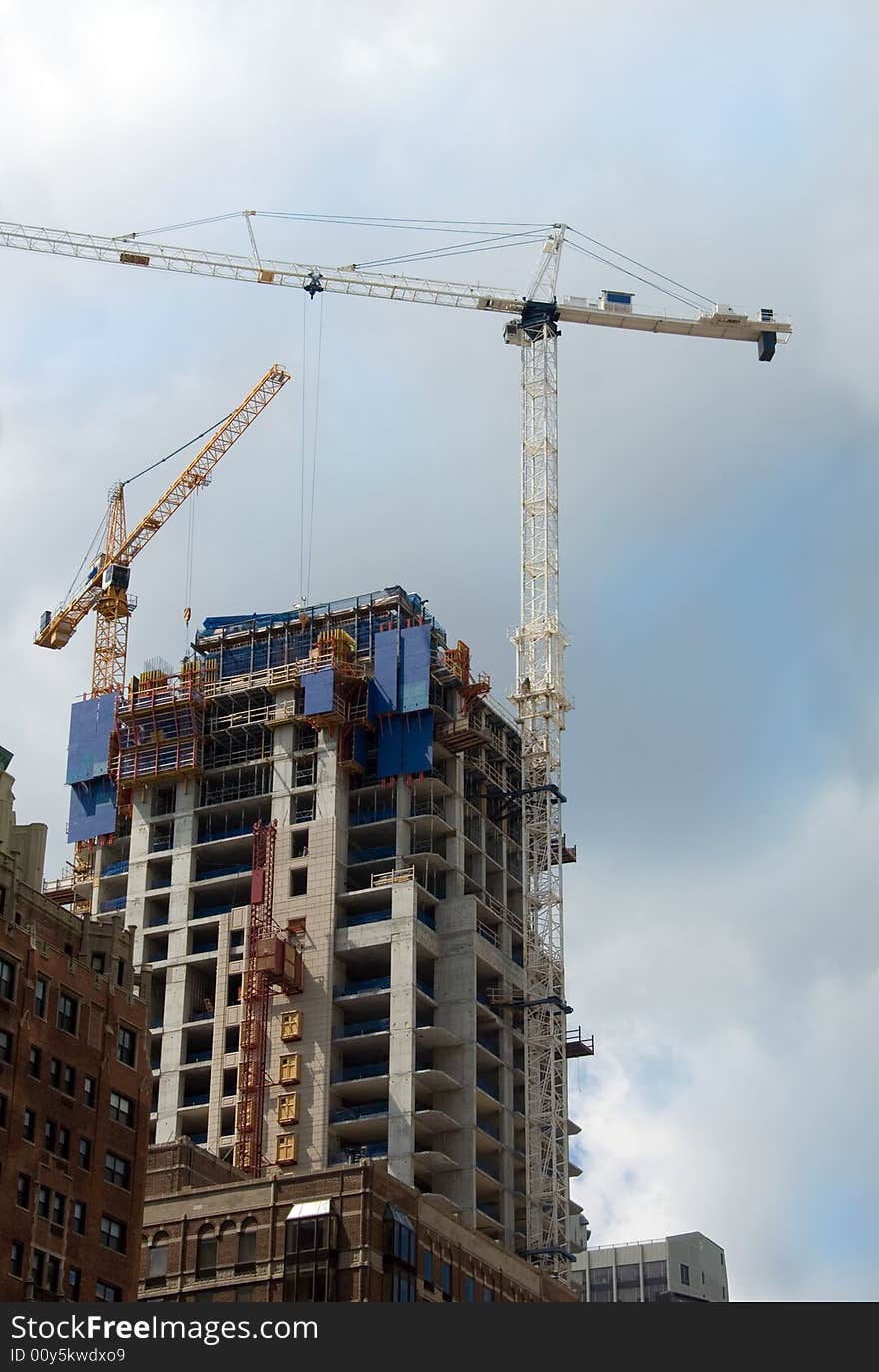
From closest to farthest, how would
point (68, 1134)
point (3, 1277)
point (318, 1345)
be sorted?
point (318, 1345) < point (3, 1277) < point (68, 1134)

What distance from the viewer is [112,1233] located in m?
123

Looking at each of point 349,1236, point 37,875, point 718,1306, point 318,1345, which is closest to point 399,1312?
point 318,1345

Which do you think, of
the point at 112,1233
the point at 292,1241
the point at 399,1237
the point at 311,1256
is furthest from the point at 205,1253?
the point at 112,1233

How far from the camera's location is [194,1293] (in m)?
143

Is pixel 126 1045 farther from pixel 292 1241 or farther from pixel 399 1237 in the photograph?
pixel 399 1237

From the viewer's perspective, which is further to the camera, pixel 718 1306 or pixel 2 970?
pixel 2 970

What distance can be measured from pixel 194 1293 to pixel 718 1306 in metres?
59.4

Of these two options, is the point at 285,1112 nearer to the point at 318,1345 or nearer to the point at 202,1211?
the point at 202,1211

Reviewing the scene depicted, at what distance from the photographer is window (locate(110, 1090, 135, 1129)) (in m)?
125

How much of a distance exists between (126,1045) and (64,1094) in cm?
662

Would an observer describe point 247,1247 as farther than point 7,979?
Yes

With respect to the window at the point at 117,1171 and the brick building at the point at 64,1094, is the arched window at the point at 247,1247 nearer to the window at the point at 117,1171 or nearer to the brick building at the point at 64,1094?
the brick building at the point at 64,1094

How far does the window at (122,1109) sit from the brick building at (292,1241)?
66.2 ft

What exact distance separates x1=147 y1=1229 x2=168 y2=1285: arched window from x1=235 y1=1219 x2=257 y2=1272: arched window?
4168mm
